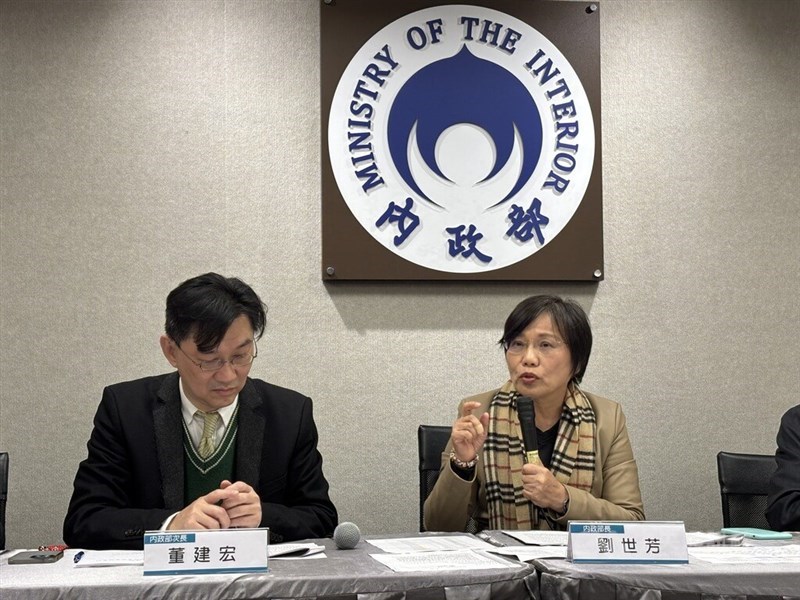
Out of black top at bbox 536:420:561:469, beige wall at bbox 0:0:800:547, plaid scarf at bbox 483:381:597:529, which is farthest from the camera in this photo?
beige wall at bbox 0:0:800:547

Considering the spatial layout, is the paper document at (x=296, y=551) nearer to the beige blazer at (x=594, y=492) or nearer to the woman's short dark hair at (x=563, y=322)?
the beige blazer at (x=594, y=492)

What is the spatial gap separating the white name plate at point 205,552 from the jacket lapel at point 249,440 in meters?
0.71

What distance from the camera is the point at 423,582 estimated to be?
170 cm

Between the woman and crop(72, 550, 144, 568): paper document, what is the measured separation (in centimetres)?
92

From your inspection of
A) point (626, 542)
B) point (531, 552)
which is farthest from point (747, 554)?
point (531, 552)

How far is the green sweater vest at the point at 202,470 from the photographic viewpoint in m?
2.44

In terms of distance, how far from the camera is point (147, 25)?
335cm

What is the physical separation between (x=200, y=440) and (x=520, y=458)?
907 mm

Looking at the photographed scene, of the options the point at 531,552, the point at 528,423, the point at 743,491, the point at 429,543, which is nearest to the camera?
the point at 531,552

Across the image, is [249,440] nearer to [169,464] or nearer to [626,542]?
[169,464]

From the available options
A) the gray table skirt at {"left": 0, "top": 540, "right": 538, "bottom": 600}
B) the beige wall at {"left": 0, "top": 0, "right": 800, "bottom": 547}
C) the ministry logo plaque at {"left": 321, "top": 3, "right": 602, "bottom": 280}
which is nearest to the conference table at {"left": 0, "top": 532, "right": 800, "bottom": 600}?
the gray table skirt at {"left": 0, "top": 540, "right": 538, "bottom": 600}

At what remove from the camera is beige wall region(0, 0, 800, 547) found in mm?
3248

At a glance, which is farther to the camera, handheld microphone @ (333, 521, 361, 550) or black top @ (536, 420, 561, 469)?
black top @ (536, 420, 561, 469)

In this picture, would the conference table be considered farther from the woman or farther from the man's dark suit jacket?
the woman
